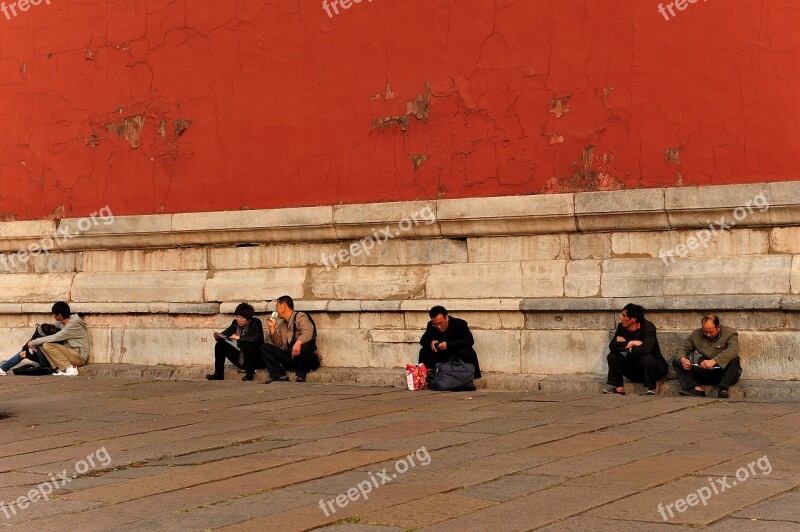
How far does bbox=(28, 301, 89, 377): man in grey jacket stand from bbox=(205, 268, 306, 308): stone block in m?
1.66

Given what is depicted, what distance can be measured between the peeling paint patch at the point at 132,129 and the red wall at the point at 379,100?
0.02 metres

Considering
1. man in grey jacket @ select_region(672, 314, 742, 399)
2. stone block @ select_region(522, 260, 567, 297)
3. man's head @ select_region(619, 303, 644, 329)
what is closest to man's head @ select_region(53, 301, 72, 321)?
stone block @ select_region(522, 260, 567, 297)

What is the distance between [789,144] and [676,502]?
522cm

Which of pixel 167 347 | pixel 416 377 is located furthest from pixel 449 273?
pixel 167 347

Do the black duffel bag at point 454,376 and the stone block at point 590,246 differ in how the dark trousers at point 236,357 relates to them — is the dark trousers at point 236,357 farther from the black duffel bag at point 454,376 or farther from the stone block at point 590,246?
the stone block at point 590,246

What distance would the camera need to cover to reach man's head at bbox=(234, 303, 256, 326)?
12.2m

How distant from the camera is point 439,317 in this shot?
35.8ft

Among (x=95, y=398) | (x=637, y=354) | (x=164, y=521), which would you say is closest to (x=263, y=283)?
(x=95, y=398)

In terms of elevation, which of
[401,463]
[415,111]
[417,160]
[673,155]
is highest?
[415,111]

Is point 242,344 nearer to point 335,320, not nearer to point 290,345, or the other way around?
point 290,345

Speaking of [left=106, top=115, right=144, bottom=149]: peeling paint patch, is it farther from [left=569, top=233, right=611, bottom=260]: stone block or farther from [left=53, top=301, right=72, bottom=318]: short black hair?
[left=569, top=233, right=611, bottom=260]: stone block

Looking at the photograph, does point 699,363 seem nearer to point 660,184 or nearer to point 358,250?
point 660,184

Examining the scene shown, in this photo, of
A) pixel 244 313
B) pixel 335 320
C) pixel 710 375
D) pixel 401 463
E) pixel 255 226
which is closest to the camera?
pixel 401 463

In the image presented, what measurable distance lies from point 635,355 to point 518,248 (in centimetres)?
171
